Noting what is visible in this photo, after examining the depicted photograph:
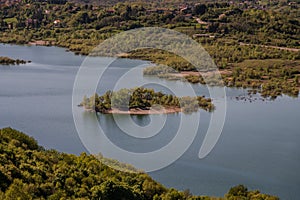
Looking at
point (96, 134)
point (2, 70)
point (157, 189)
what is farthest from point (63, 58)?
point (157, 189)

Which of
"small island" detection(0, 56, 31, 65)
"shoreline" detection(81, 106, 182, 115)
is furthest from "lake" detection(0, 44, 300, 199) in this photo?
"small island" detection(0, 56, 31, 65)

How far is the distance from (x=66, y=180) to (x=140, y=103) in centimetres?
1455

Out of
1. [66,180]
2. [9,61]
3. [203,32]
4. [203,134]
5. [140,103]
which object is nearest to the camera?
[66,180]

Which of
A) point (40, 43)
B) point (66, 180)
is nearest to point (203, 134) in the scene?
point (66, 180)

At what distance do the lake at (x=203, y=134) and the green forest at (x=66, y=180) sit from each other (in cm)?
248

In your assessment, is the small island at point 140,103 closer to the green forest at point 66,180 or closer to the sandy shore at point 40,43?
the green forest at point 66,180

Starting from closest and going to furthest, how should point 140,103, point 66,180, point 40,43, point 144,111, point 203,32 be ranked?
1. point 66,180
2. point 144,111
3. point 140,103
4. point 203,32
5. point 40,43

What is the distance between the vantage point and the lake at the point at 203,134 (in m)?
18.2

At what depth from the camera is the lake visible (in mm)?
18234

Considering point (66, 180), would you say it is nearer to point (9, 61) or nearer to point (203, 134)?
point (203, 134)

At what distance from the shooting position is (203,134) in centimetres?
2297

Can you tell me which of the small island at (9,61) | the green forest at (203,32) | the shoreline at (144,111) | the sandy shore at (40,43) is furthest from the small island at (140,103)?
the sandy shore at (40,43)

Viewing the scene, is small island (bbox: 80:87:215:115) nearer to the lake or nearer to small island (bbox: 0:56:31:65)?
the lake

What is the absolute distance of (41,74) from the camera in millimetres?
36188
